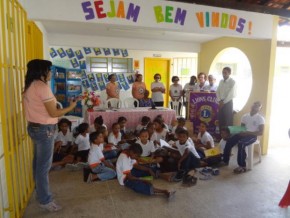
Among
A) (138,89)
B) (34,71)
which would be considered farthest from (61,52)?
(34,71)

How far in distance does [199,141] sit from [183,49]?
12.1ft

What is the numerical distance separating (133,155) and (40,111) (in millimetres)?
1232

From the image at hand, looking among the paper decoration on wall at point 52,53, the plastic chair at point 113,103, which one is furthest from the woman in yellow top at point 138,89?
the paper decoration on wall at point 52,53

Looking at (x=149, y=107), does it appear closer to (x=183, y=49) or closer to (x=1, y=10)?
(x=183, y=49)

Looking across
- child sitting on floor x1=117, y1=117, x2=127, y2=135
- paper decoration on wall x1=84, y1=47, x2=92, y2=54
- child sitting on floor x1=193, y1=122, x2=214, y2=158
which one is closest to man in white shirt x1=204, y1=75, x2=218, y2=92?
child sitting on floor x1=193, y1=122, x2=214, y2=158

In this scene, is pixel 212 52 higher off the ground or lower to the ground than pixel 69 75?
higher

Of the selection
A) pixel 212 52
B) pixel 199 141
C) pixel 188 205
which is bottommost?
pixel 188 205

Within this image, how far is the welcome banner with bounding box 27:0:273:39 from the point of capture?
2973 mm

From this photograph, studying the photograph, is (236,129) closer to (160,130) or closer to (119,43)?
(160,130)

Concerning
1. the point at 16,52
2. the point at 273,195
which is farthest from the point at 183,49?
the point at 16,52

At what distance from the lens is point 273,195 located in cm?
283

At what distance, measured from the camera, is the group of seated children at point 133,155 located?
9.54 feet

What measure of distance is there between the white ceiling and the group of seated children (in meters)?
2.26

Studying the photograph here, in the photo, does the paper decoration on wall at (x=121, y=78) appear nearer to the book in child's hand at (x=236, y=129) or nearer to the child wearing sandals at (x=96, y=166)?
the book in child's hand at (x=236, y=129)
